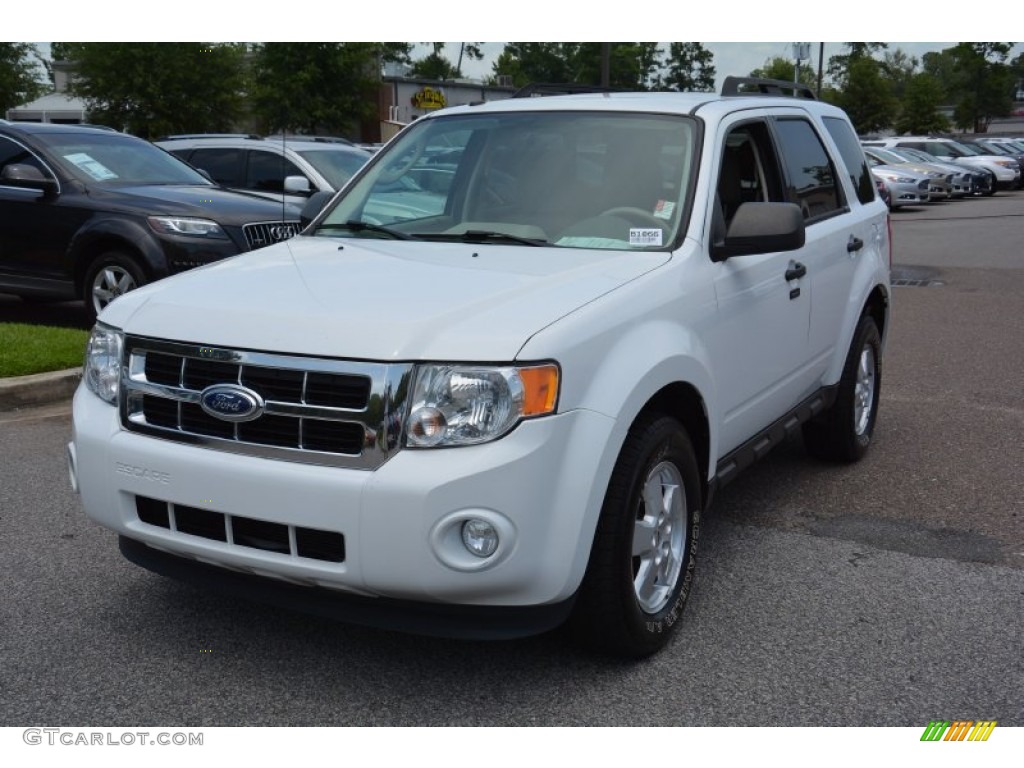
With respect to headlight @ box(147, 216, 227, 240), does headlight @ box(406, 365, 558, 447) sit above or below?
below

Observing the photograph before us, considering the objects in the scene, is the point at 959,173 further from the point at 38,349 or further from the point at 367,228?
the point at 367,228

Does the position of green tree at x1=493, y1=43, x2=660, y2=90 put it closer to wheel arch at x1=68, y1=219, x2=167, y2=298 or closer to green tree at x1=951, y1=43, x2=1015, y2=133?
green tree at x1=951, y1=43, x2=1015, y2=133

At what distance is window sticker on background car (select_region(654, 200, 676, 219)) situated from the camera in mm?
4363

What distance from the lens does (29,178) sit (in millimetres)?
9391

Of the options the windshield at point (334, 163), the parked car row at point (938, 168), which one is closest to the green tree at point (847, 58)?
the parked car row at point (938, 168)

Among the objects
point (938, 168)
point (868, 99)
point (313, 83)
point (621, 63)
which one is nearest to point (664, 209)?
point (938, 168)

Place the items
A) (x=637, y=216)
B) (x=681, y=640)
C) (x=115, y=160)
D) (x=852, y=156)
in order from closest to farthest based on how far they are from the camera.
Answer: (x=681, y=640), (x=637, y=216), (x=852, y=156), (x=115, y=160)

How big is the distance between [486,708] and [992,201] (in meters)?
32.1

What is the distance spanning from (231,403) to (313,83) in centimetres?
4323

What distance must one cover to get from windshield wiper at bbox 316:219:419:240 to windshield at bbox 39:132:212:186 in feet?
18.1

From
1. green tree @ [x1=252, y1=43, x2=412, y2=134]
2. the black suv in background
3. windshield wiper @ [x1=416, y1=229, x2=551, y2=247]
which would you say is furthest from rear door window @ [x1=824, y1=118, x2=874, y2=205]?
green tree @ [x1=252, y1=43, x2=412, y2=134]
